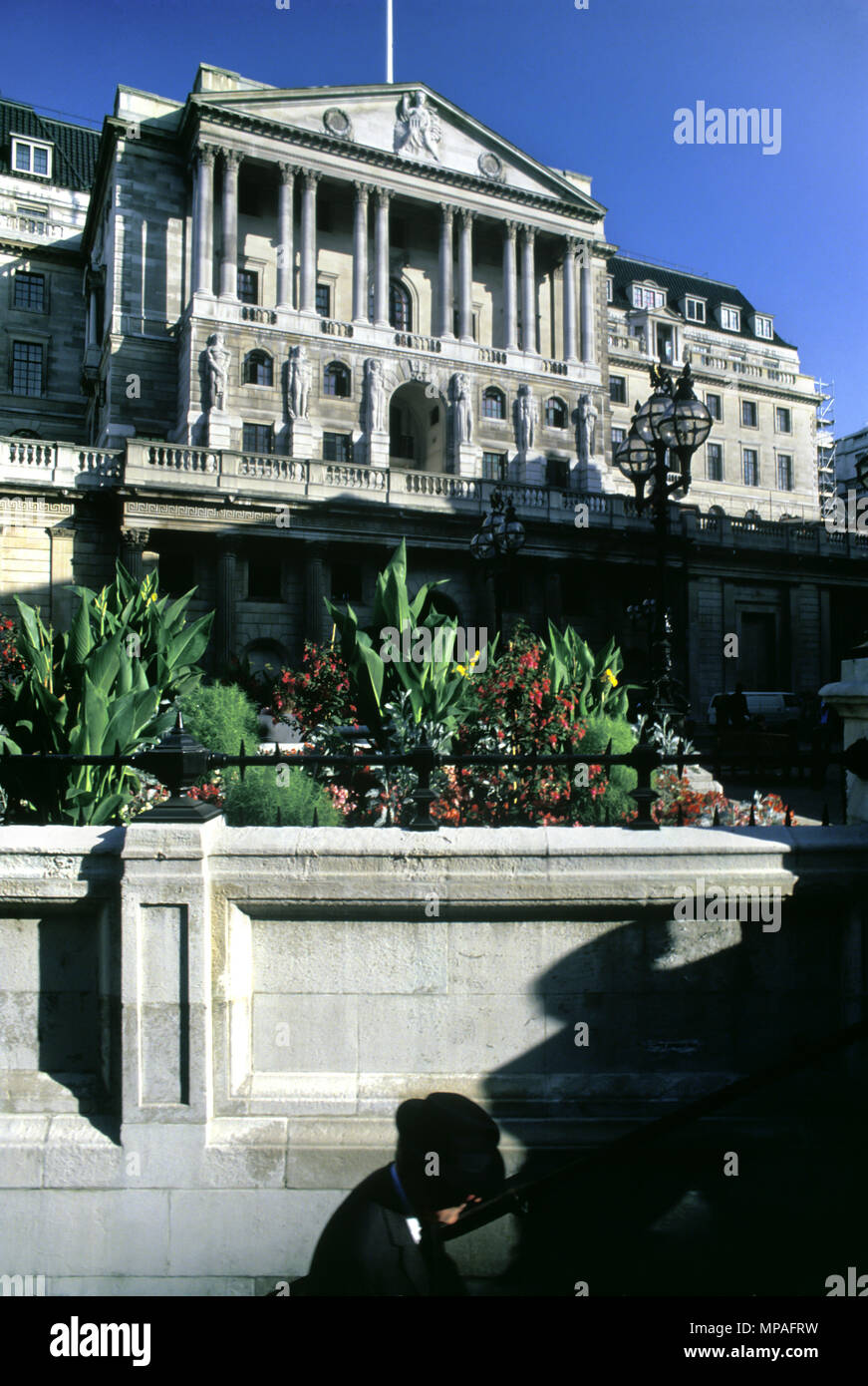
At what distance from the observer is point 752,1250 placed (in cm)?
359

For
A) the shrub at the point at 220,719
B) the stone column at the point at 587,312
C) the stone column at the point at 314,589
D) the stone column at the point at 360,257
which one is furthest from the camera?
the stone column at the point at 587,312

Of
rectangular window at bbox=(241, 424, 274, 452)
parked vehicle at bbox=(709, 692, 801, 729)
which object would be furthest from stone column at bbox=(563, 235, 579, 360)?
parked vehicle at bbox=(709, 692, 801, 729)

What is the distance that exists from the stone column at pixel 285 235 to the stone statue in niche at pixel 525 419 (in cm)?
1183

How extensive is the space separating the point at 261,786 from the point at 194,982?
10.3 feet

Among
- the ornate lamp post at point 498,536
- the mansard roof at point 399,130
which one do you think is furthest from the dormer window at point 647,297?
the ornate lamp post at point 498,536

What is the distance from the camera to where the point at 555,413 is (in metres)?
44.5

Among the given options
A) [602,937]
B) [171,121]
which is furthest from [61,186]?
[602,937]

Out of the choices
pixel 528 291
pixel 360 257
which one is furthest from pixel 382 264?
pixel 528 291

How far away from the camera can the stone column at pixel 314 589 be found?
30484mm

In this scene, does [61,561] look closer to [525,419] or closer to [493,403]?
[493,403]

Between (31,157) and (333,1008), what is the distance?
60471 mm

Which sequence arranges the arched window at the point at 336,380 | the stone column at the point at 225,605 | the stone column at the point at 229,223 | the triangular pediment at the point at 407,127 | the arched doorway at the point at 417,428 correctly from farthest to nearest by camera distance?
the arched doorway at the point at 417,428
the arched window at the point at 336,380
the triangular pediment at the point at 407,127
the stone column at the point at 229,223
the stone column at the point at 225,605

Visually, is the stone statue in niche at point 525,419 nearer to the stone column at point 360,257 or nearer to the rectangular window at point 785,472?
the stone column at point 360,257
